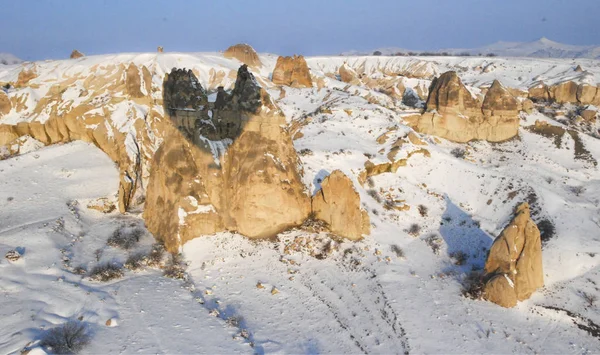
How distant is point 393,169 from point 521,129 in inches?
956

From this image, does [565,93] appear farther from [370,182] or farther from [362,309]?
[362,309]

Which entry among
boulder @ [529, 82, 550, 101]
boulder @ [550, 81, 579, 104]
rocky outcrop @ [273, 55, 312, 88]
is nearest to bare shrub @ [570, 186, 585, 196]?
boulder @ [550, 81, 579, 104]

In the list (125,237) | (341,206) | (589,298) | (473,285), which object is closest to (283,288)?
(341,206)

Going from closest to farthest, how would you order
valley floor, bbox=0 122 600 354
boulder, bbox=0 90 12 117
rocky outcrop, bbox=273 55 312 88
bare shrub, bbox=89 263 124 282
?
valley floor, bbox=0 122 600 354
bare shrub, bbox=89 263 124 282
boulder, bbox=0 90 12 117
rocky outcrop, bbox=273 55 312 88

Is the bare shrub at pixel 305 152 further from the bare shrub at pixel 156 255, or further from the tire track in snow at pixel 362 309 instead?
the bare shrub at pixel 156 255

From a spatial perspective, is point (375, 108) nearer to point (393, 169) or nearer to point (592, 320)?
point (393, 169)

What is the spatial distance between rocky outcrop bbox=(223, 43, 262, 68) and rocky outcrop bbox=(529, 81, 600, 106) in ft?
181

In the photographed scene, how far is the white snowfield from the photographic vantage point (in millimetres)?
13117

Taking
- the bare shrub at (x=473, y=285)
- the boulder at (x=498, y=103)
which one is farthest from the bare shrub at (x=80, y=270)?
the boulder at (x=498, y=103)

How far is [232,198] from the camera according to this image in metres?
20.2

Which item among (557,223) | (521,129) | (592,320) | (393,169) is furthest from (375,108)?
(592,320)

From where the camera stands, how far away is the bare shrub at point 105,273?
1564 centimetres

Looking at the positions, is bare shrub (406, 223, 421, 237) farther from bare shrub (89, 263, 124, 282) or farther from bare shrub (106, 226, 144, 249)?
bare shrub (89, 263, 124, 282)

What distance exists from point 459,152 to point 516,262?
861 inches
